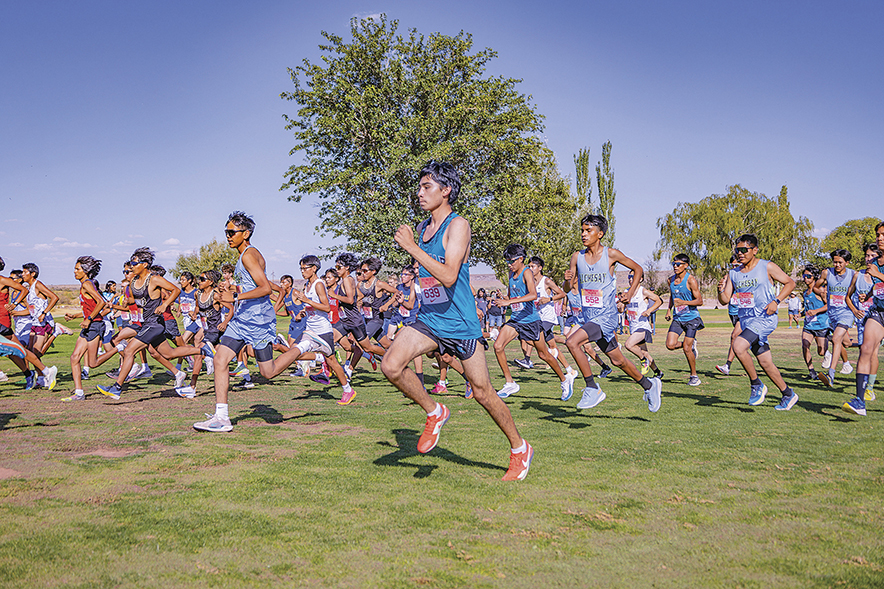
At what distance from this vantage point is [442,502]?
4.28m

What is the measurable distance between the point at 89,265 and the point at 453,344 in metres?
8.18

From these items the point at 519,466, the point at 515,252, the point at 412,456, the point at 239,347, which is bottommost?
the point at 412,456

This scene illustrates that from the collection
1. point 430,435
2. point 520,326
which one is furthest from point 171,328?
point 430,435

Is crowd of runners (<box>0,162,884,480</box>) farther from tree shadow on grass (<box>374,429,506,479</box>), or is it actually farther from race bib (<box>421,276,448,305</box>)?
tree shadow on grass (<box>374,429,506,479</box>)

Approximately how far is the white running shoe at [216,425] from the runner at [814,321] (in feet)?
35.4

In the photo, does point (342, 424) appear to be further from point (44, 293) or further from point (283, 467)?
point (44, 293)

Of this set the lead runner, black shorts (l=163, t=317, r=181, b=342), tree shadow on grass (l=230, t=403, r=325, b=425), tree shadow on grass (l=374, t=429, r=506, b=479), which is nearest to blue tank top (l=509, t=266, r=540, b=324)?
tree shadow on grass (l=230, t=403, r=325, b=425)

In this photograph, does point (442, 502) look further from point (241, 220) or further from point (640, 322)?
point (640, 322)

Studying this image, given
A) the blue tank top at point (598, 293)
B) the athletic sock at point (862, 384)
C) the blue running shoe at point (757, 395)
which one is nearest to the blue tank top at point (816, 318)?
the athletic sock at point (862, 384)

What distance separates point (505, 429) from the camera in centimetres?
479

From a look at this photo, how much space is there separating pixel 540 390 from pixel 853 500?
6.75 metres

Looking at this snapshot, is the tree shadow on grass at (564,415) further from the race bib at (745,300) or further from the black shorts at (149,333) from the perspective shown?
the black shorts at (149,333)

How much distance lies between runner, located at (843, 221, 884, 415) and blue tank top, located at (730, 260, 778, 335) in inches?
43.1

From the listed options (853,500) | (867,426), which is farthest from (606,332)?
(853,500)
